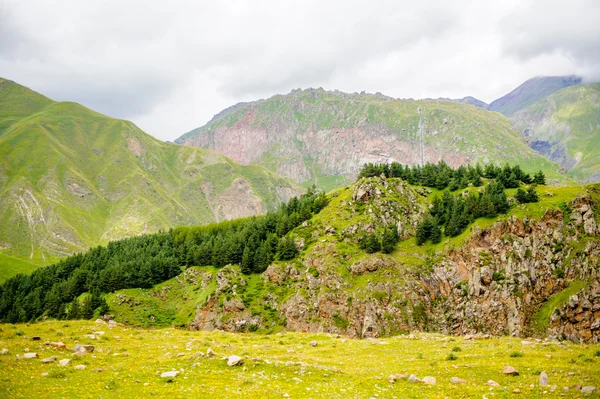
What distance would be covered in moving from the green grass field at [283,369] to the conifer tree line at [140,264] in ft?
232

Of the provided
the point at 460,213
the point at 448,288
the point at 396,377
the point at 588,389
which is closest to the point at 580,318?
the point at 448,288

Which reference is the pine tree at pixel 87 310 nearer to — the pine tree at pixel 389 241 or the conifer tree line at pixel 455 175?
the pine tree at pixel 389 241

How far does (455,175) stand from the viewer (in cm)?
12744

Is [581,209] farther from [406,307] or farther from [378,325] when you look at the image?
[378,325]

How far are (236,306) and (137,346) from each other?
62642mm

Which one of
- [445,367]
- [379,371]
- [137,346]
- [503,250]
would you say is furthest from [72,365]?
[503,250]

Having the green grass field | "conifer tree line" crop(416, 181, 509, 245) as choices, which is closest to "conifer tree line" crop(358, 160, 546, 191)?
"conifer tree line" crop(416, 181, 509, 245)

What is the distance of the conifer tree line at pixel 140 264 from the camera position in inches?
4035

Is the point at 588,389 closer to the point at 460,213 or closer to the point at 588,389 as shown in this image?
the point at 588,389

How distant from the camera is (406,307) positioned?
82.6m

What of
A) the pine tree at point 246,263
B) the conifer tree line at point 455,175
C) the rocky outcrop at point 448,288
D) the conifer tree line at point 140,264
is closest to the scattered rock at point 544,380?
the rocky outcrop at point 448,288

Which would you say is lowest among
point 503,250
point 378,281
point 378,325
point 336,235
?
point 378,325

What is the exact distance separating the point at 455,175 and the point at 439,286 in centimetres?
5495

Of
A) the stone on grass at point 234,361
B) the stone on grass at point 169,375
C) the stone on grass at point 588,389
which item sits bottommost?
the stone on grass at point 588,389
